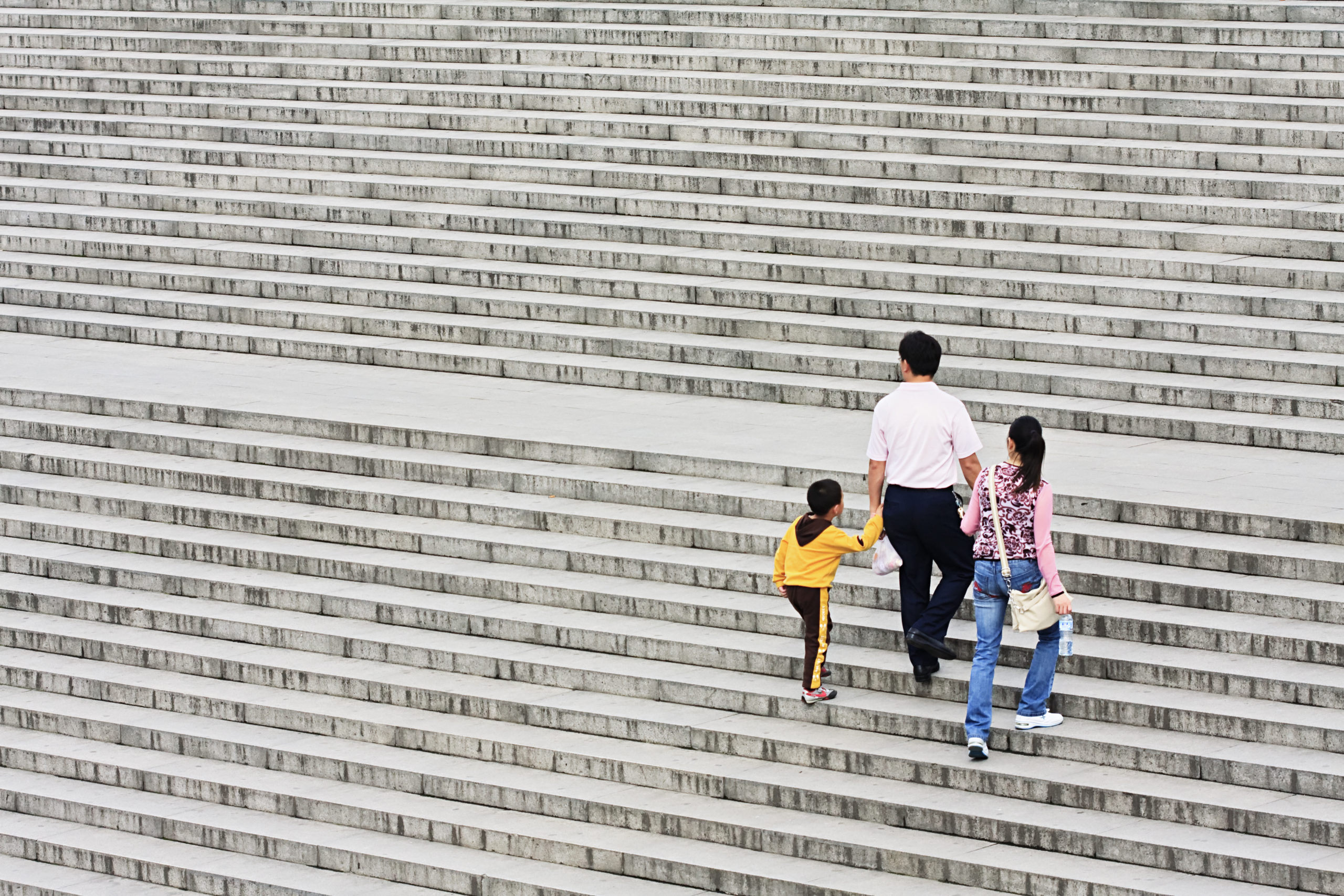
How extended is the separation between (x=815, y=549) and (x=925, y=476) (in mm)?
603

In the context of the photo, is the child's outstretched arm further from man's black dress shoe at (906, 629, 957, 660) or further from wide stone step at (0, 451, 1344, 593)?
wide stone step at (0, 451, 1344, 593)

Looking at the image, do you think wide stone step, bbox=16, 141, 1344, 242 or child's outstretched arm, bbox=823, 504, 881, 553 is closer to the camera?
child's outstretched arm, bbox=823, 504, 881, 553

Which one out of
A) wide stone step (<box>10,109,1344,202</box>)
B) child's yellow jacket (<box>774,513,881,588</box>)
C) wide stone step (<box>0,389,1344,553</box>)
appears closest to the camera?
child's yellow jacket (<box>774,513,881,588</box>)

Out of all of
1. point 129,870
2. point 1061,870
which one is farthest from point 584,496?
point 1061,870

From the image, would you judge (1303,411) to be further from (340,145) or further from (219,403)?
(340,145)

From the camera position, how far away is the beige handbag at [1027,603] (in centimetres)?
771

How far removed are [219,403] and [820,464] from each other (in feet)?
13.7

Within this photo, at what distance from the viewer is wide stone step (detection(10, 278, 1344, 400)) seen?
10789 mm

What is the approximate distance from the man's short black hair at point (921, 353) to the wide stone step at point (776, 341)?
3109 millimetres

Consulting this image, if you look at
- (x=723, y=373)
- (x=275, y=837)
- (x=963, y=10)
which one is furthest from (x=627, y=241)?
(x=275, y=837)

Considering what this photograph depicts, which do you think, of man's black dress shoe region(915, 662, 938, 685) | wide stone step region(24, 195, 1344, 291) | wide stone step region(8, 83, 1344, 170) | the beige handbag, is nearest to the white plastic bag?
man's black dress shoe region(915, 662, 938, 685)

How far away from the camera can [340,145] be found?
15430 mm

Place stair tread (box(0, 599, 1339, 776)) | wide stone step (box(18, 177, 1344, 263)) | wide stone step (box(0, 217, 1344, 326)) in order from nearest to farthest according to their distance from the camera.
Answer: stair tread (box(0, 599, 1339, 776)), wide stone step (box(0, 217, 1344, 326)), wide stone step (box(18, 177, 1344, 263))

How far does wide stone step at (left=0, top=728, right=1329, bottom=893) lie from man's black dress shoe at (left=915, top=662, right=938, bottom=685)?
0.79 meters
